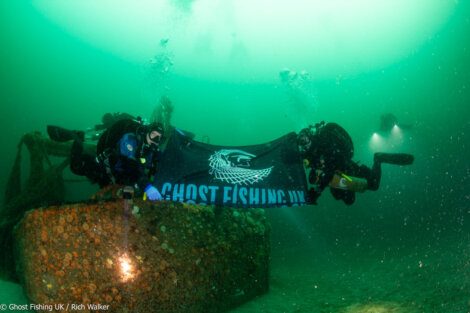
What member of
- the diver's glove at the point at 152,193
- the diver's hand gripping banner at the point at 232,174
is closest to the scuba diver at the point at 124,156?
the diver's glove at the point at 152,193

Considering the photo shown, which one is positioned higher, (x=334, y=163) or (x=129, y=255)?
(x=334, y=163)

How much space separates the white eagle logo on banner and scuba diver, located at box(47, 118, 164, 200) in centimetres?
100

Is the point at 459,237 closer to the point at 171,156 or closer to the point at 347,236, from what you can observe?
the point at 347,236

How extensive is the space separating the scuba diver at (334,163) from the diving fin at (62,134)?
3673mm

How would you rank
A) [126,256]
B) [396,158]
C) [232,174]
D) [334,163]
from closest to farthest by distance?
[126,256] → [334,163] → [232,174] → [396,158]

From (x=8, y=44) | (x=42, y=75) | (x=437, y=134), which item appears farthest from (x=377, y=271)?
(x=8, y=44)

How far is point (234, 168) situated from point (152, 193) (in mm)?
1485

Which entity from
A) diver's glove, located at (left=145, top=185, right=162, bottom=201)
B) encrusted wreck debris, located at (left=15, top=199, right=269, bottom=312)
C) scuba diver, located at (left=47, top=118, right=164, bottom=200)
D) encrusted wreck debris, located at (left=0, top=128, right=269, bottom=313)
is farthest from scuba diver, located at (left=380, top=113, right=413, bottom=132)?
diver's glove, located at (left=145, top=185, right=162, bottom=201)

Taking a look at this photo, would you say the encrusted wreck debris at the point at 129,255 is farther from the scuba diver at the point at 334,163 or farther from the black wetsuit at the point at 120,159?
the scuba diver at the point at 334,163

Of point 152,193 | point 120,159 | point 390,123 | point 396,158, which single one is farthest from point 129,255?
point 390,123

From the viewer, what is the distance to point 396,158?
17.9 feet

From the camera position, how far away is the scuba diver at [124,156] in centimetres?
442

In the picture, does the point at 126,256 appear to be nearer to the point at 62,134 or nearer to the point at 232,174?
the point at 232,174

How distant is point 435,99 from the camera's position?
42.0 metres
